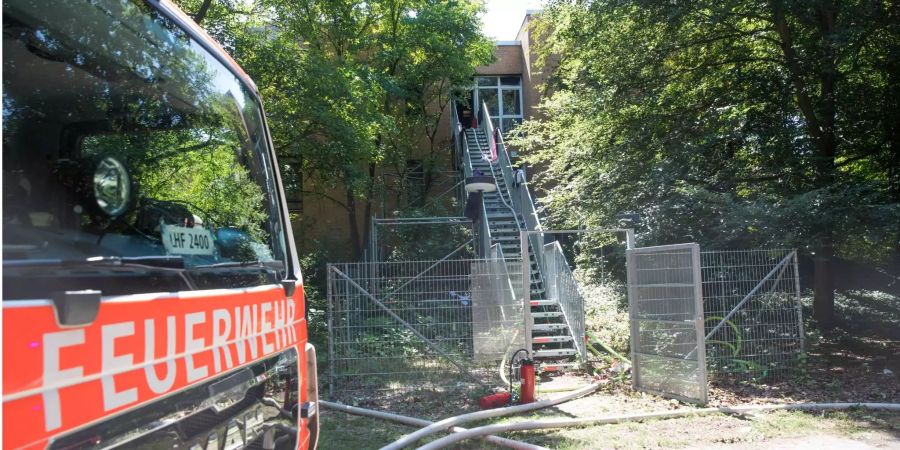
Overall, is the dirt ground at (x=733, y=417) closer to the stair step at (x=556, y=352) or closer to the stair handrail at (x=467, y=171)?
the stair step at (x=556, y=352)

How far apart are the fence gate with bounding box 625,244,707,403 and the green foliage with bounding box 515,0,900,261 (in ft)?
8.48

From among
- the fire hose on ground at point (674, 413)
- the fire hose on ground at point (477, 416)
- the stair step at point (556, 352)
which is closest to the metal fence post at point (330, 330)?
the fire hose on ground at point (477, 416)

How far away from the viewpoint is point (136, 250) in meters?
2.03

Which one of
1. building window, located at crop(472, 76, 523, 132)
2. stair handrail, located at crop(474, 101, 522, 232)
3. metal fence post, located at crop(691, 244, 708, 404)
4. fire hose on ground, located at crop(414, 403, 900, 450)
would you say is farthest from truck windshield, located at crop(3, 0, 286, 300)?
building window, located at crop(472, 76, 523, 132)

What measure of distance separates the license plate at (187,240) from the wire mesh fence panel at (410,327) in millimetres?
6353

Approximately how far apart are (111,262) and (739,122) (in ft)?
40.9

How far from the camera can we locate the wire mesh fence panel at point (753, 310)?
944cm

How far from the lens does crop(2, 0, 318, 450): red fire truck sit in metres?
1.50

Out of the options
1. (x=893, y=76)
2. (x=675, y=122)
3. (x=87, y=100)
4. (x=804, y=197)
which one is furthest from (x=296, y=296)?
(x=893, y=76)

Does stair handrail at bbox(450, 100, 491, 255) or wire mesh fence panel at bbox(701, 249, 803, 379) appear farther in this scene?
stair handrail at bbox(450, 100, 491, 255)

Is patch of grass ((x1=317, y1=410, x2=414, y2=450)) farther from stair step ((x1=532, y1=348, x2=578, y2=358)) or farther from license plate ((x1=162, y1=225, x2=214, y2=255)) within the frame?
license plate ((x1=162, y1=225, x2=214, y2=255))

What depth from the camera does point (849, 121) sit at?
39.2 feet

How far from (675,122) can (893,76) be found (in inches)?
144

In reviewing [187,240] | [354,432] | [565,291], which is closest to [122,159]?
[187,240]
